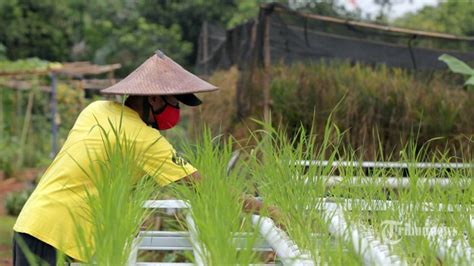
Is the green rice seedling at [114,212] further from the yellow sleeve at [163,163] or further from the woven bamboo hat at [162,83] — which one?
the woven bamboo hat at [162,83]

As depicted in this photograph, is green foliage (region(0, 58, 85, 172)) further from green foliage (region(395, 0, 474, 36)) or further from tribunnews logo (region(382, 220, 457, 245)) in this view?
green foliage (region(395, 0, 474, 36))

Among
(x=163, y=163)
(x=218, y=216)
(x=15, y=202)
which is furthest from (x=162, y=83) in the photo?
(x=15, y=202)

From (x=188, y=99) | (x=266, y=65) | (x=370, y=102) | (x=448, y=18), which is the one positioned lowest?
(x=448, y=18)

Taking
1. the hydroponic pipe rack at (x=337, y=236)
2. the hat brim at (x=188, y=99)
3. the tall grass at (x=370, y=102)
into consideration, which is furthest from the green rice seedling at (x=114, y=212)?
the tall grass at (x=370, y=102)

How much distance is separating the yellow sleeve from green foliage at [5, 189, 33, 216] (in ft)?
22.3

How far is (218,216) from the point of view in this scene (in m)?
2.49

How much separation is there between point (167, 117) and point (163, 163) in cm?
28

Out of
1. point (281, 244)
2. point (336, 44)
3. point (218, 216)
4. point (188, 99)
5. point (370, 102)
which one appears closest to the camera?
point (218, 216)

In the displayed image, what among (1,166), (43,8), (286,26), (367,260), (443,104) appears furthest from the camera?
(43,8)

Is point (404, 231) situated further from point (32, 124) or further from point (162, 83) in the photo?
point (32, 124)

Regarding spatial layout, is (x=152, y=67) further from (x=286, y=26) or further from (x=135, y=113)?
(x=286, y=26)

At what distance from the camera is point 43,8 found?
25078 millimetres

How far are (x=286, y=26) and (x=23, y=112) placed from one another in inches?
440

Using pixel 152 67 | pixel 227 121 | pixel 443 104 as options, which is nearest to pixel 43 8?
pixel 227 121
